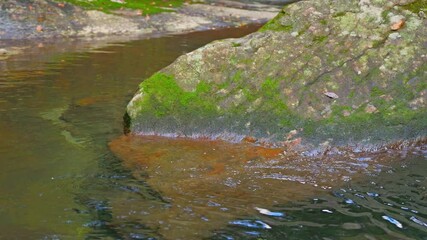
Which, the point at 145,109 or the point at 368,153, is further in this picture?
the point at 145,109

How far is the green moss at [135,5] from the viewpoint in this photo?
79.6 feet

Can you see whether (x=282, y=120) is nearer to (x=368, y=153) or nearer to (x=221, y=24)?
(x=368, y=153)

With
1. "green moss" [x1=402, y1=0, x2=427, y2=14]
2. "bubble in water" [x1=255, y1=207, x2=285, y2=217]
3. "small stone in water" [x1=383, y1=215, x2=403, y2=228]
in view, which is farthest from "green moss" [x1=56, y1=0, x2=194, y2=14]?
"small stone in water" [x1=383, y1=215, x2=403, y2=228]

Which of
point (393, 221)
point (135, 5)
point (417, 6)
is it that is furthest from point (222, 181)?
point (135, 5)

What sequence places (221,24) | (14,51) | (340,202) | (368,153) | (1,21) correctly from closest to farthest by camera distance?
Answer: (340,202) < (368,153) < (14,51) < (1,21) < (221,24)

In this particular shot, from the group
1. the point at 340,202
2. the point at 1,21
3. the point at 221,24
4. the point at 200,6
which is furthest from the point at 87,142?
the point at 200,6

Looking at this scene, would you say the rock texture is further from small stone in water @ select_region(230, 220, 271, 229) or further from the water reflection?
small stone in water @ select_region(230, 220, 271, 229)

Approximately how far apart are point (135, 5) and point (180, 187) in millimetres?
20753

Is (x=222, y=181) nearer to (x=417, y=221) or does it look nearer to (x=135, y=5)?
(x=417, y=221)

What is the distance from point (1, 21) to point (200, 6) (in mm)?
11594

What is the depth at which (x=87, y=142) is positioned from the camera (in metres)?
8.73

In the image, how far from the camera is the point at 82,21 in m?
22.5

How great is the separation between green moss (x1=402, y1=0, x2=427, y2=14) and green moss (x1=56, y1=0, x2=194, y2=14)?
16668mm

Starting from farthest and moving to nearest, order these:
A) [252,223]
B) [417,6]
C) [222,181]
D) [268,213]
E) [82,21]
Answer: [82,21] < [417,6] < [222,181] < [268,213] < [252,223]
